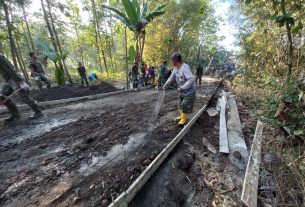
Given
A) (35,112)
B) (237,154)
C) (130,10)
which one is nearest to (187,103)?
(237,154)

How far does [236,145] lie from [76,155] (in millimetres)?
3366

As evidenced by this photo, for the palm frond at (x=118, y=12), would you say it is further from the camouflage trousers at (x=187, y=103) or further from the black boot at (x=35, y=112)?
the camouflage trousers at (x=187, y=103)

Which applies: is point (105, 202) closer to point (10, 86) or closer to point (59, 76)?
point (10, 86)

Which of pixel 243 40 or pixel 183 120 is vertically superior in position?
pixel 243 40

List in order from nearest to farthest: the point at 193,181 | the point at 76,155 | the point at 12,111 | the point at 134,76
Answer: the point at 193,181 < the point at 76,155 < the point at 12,111 < the point at 134,76

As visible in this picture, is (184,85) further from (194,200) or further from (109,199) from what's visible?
(109,199)

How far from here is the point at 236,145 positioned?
4078 millimetres

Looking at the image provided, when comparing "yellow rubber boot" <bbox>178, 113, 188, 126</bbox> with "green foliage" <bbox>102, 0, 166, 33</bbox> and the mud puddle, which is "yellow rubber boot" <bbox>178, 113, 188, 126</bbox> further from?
"green foliage" <bbox>102, 0, 166, 33</bbox>

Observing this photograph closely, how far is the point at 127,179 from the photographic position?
8.91 ft

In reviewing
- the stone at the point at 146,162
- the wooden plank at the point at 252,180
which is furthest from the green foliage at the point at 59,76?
the wooden plank at the point at 252,180

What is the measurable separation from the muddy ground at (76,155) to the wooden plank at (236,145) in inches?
51.7

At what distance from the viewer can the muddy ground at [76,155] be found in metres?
2.42

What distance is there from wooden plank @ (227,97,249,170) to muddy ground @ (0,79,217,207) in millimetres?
1314

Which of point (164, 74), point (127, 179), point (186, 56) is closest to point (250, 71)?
point (164, 74)
